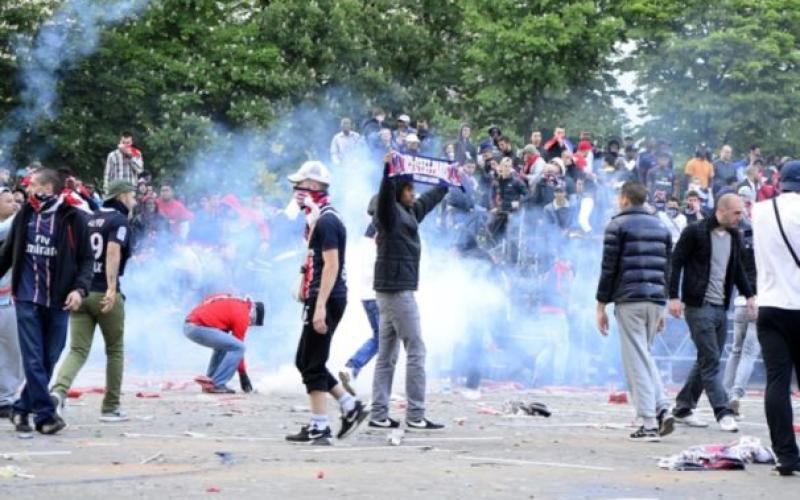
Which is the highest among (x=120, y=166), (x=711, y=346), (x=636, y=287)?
(x=120, y=166)

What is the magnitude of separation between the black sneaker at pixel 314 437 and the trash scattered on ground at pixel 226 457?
2.85ft

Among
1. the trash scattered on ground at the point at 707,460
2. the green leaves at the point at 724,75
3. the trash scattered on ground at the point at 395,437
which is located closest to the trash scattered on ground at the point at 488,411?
the trash scattered on ground at the point at 395,437

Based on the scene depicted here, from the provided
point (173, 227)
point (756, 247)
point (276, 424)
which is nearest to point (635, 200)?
point (756, 247)

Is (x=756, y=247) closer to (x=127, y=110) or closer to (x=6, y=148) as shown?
(x=6, y=148)

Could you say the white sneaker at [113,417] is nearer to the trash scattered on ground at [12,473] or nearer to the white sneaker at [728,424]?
the trash scattered on ground at [12,473]

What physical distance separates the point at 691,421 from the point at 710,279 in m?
1.25

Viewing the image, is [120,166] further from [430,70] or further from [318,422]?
[430,70]

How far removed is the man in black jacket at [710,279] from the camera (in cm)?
1391

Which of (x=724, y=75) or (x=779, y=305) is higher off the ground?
(x=724, y=75)

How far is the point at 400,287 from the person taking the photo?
1295 cm

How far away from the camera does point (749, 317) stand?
1518 centimetres

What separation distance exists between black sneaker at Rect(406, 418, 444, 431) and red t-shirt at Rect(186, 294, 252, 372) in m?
4.35

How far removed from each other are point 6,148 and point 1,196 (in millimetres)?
18302

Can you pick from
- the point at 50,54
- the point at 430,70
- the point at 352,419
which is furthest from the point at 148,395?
the point at 430,70
